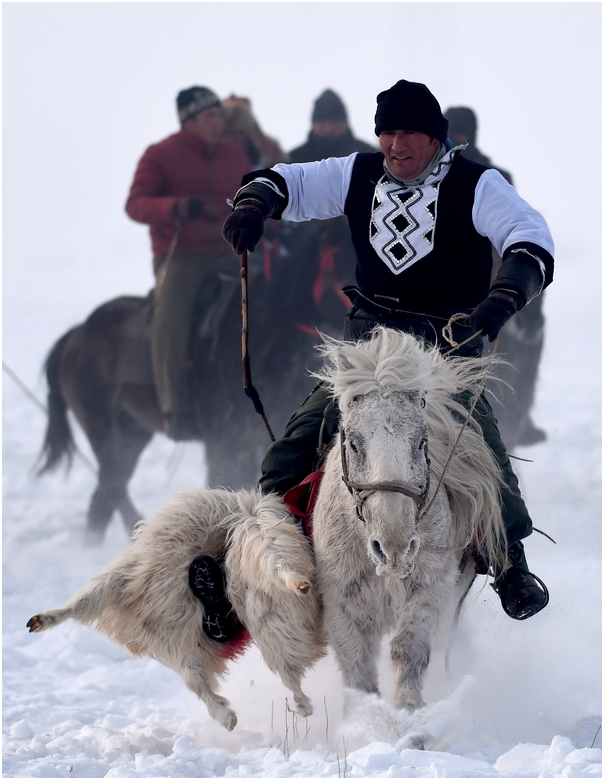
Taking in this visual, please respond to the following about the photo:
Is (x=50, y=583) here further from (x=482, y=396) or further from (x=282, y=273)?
(x=482, y=396)

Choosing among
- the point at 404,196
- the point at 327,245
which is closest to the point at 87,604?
the point at 404,196

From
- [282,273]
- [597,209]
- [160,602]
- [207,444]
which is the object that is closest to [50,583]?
[207,444]

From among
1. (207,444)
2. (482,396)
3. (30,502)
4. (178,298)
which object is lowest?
(30,502)

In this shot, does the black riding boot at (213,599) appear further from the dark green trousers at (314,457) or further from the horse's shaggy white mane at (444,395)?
the horse's shaggy white mane at (444,395)

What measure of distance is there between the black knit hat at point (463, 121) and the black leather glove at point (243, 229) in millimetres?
5413

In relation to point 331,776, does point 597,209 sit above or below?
below

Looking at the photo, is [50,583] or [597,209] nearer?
[50,583]

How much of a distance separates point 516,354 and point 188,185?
3302 millimetres

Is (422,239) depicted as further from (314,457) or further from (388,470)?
(388,470)

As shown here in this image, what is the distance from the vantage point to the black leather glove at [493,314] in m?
3.83

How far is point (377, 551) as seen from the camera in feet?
11.2

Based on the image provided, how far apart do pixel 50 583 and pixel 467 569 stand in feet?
15.6

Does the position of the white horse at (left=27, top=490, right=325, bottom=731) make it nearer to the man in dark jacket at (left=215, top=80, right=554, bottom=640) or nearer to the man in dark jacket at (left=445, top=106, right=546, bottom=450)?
the man in dark jacket at (left=215, top=80, right=554, bottom=640)

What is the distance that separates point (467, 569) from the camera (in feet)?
14.4
